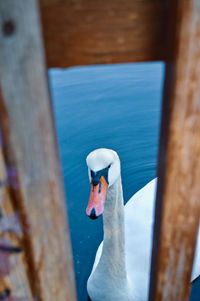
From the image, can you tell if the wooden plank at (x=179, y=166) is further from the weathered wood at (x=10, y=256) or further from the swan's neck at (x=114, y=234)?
the swan's neck at (x=114, y=234)

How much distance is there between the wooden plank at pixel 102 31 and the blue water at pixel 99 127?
2.13 m

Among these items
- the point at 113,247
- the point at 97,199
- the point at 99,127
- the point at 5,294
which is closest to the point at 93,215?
the point at 97,199

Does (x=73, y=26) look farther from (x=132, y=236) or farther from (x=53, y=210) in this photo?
(x=132, y=236)

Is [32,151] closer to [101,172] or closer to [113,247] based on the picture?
[101,172]

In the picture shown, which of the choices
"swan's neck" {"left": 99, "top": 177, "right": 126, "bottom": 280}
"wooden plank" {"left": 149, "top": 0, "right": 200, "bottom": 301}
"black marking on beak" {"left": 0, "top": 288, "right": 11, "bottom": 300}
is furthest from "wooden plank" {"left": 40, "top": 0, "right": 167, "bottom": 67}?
"swan's neck" {"left": 99, "top": 177, "right": 126, "bottom": 280}

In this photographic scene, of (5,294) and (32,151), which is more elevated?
(32,151)

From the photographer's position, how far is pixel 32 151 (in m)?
0.49

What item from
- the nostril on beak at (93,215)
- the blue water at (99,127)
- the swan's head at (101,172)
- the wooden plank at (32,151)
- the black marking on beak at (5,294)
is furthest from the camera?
the blue water at (99,127)

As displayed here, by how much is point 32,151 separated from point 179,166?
0.88ft

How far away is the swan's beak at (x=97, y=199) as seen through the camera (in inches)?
62.6

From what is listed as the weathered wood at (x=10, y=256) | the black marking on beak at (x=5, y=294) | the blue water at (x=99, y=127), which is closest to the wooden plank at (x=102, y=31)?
the weathered wood at (x=10, y=256)

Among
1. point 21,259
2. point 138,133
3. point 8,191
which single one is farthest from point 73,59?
point 138,133

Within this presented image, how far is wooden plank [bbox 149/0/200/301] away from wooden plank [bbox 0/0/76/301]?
200 mm

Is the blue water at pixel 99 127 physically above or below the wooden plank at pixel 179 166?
below
